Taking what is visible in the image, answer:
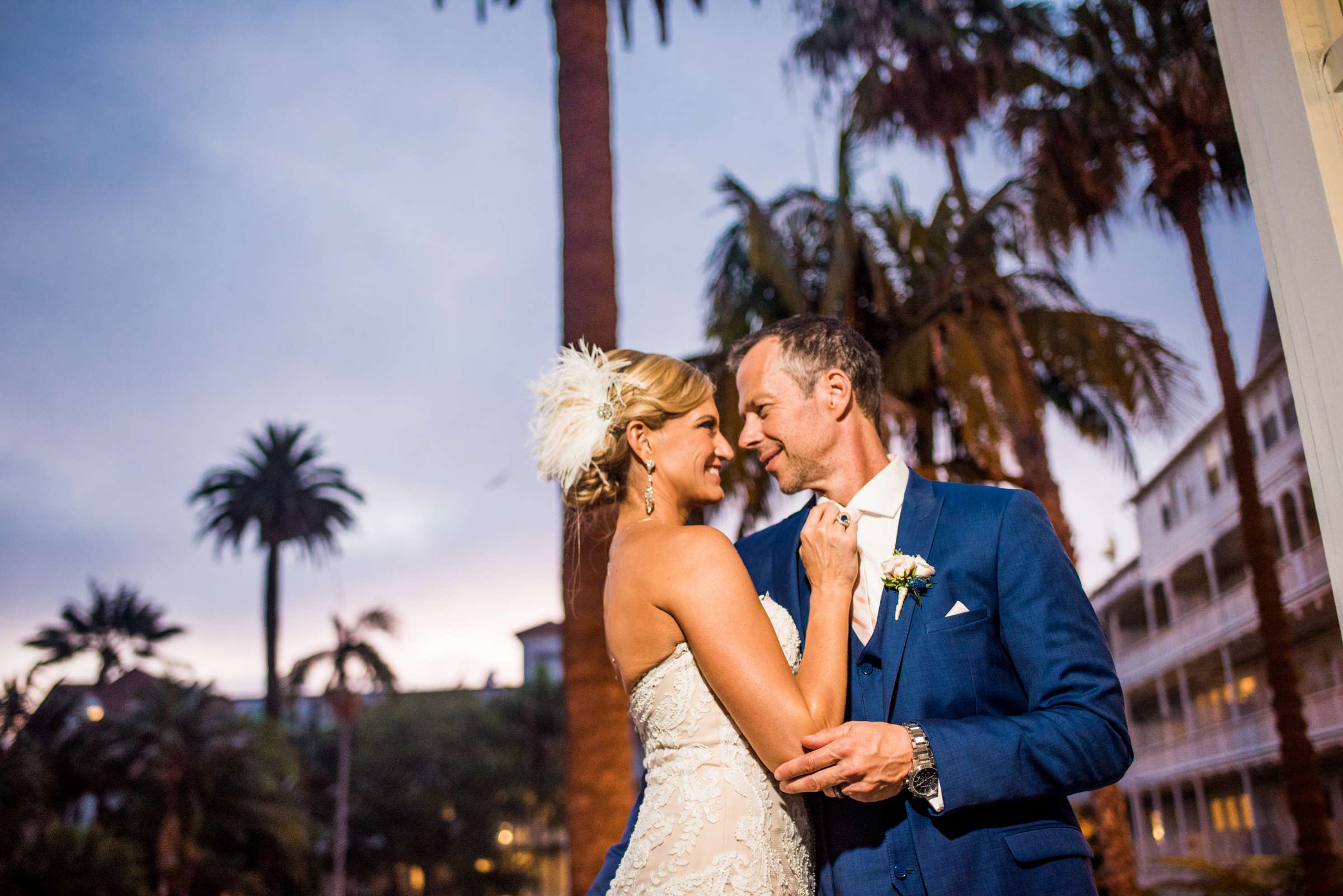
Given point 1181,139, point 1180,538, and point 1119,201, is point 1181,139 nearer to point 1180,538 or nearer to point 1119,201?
point 1119,201

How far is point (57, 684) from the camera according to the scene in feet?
94.3

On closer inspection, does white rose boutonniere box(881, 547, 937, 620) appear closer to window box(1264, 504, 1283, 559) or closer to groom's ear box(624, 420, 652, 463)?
groom's ear box(624, 420, 652, 463)

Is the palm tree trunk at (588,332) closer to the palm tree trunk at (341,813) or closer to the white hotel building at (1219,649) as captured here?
the white hotel building at (1219,649)

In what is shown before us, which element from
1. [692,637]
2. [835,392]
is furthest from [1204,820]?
[692,637]

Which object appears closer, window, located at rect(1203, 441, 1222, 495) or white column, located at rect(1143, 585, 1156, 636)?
window, located at rect(1203, 441, 1222, 495)

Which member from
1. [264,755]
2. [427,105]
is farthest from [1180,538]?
[427,105]

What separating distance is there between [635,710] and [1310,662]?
25.7m

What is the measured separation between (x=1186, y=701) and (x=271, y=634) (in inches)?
1256

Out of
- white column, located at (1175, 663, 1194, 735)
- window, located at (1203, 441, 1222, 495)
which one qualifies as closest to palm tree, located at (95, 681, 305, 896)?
white column, located at (1175, 663, 1194, 735)

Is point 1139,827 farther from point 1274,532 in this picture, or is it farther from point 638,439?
point 638,439

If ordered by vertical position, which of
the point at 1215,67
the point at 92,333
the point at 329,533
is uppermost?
the point at 92,333

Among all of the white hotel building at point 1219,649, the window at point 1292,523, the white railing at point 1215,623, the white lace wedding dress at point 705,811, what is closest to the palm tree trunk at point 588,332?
the white lace wedding dress at point 705,811

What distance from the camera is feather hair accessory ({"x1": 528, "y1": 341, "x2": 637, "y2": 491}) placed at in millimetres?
3535

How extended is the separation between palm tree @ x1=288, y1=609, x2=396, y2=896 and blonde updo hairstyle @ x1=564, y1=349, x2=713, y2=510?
1574 inches
